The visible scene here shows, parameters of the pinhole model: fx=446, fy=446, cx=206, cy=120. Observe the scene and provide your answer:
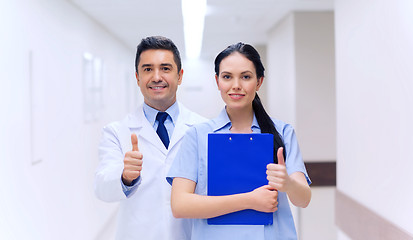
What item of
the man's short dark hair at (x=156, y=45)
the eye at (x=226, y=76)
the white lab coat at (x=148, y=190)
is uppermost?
the man's short dark hair at (x=156, y=45)

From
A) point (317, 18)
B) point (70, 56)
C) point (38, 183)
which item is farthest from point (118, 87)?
point (38, 183)

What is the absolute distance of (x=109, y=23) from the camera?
251 inches

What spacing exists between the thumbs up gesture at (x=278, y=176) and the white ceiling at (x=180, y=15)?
152 inches

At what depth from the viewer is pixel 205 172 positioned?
4.66ft

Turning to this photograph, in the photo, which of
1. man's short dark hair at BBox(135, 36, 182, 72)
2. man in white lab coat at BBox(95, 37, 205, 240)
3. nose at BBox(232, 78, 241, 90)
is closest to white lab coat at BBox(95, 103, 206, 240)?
man in white lab coat at BBox(95, 37, 205, 240)

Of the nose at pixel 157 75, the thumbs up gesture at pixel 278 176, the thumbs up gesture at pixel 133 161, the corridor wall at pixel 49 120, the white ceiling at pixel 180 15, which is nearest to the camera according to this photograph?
the thumbs up gesture at pixel 278 176

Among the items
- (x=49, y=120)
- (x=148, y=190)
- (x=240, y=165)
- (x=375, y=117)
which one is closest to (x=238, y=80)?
(x=240, y=165)

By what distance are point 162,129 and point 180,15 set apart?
4075mm

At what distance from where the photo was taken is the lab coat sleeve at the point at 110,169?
1612mm

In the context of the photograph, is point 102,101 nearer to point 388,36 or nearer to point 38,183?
point 38,183

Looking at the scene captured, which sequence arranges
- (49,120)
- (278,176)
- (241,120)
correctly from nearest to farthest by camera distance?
(278,176) → (241,120) → (49,120)

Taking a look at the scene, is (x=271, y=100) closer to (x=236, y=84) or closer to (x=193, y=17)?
(x=193, y=17)

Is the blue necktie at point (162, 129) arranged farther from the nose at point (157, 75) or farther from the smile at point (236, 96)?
the smile at point (236, 96)

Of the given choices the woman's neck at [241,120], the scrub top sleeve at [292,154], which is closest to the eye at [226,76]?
the woman's neck at [241,120]
